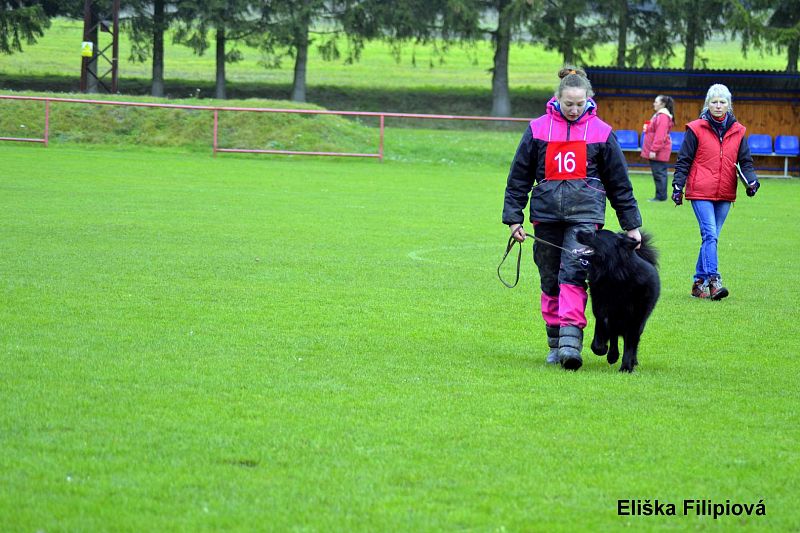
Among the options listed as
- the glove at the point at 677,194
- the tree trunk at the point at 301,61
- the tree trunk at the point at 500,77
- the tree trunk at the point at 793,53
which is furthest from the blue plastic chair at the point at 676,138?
the tree trunk at the point at 301,61

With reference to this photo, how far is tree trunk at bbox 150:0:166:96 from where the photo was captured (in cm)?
5150

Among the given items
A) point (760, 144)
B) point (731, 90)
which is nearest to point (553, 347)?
point (760, 144)

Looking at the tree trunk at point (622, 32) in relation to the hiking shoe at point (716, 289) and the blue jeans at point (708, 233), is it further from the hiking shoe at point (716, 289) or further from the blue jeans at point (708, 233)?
the hiking shoe at point (716, 289)

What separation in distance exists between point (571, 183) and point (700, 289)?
4.44 meters

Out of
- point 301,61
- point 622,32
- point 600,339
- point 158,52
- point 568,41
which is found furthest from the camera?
point 301,61

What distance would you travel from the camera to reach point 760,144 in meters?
32.7

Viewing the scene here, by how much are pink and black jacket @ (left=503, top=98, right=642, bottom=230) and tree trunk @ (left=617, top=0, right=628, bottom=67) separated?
43.5m

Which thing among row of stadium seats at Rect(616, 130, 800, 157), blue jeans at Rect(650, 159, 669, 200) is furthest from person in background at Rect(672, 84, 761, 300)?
row of stadium seats at Rect(616, 130, 800, 157)

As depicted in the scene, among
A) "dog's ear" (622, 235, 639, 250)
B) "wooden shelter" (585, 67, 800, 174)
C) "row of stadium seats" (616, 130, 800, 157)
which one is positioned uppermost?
"wooden shelter" (585, 67, 800, 174)

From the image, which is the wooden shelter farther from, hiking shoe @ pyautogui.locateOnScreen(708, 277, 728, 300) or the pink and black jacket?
the pink and black jacket

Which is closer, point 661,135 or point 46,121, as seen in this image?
point 661,135

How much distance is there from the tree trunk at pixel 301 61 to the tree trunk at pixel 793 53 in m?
20.2

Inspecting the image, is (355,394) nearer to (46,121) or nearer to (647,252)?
(647,252)

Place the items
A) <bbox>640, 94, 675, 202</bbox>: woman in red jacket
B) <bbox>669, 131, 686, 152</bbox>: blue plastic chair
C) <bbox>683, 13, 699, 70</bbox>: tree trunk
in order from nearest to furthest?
<bbox>640, 94, 675, 202</bbox>: woman in red jacket, <bbox>669, 131, 686, 152</bbox>: blue plastic chair, <bbox>683, 13, 699, 70</bbox>: tree trunk
